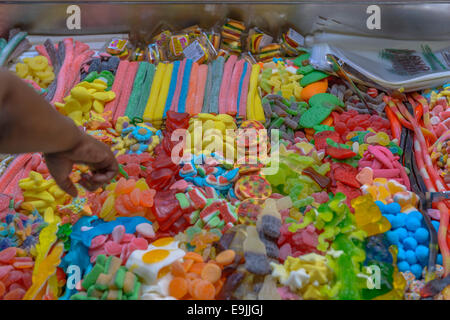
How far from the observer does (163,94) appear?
1899 mm

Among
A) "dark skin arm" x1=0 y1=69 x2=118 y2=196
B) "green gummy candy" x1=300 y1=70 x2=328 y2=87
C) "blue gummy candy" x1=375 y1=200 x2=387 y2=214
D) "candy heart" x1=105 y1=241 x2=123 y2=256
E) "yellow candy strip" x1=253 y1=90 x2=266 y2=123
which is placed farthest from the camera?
"green gummy candy" x1=300 y1=70 x2=328 y2=87

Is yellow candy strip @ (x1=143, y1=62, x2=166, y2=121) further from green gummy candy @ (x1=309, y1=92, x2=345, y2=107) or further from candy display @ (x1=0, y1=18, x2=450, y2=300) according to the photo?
green gummy candy @ (x1=309, y1=92, x2=345, y2=107)

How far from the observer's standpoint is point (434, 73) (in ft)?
6.11

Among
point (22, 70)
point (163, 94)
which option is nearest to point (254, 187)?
point (163, 94)

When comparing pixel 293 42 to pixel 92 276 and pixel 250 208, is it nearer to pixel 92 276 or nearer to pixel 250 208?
pixel 250 208

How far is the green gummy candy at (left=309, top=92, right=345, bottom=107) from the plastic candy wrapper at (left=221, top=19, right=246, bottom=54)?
536mm

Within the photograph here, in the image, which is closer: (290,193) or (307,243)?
(307,243)

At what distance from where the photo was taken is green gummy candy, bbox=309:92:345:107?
5.94 feet

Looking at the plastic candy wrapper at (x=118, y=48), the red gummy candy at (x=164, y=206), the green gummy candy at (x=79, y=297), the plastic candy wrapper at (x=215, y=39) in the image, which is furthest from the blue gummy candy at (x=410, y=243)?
the plastic candy wrapper at (x=118, y=48)

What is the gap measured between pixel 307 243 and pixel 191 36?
1.28 m

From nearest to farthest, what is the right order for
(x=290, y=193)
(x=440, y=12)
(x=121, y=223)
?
(x=121, y=223) → (x=290, y=193) → (x=440, y=12)

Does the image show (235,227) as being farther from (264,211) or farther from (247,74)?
(247,74)

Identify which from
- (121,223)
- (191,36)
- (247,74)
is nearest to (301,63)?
(247,74)

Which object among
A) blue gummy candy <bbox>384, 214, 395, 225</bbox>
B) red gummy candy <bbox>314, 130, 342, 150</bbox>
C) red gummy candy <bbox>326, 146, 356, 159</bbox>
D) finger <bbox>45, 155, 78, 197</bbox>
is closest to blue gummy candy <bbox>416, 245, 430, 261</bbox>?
blue gummy candy <bbox>384, 214, 395, 225</bbox>
